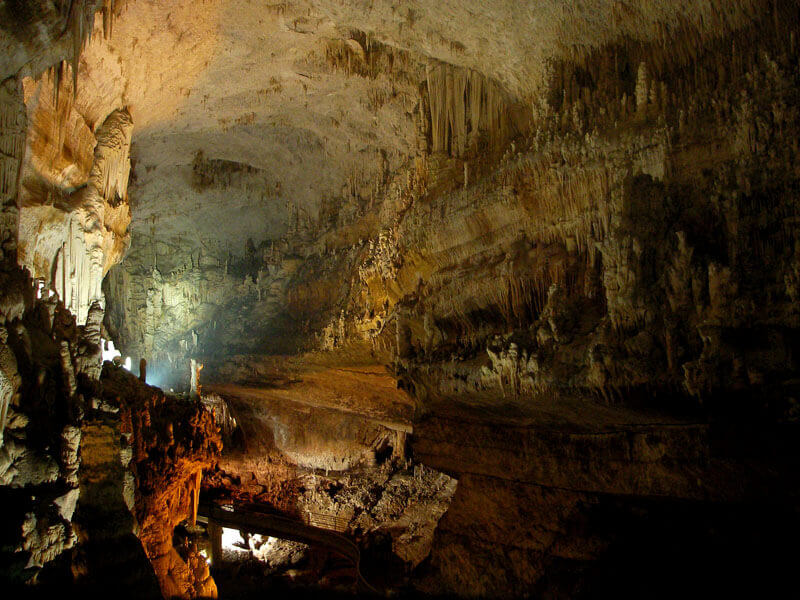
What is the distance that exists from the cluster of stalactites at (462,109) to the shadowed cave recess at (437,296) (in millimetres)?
40

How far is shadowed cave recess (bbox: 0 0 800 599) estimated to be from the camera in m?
6.04

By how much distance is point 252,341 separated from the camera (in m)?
14.3

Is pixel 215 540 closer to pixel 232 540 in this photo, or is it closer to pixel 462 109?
pixel 232 540

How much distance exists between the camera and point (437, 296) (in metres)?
9.41

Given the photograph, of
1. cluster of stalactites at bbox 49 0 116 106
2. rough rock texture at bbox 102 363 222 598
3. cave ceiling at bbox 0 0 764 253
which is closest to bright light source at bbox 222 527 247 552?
rough rock texture at bbox 102 363 222 598

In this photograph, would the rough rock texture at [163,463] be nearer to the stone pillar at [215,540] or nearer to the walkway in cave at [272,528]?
the walkway in cave at [272,528]

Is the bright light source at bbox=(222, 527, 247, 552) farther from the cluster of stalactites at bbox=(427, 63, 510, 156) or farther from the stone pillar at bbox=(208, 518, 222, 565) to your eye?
the cluster of stalactites at bbox=(427, 63, 510, 156)

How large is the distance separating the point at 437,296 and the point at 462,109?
3426 mm

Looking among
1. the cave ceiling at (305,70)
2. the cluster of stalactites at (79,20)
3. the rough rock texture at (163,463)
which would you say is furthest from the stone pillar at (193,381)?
the cluster of stalactites at (79,20)

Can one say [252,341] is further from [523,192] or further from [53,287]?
[523,192]

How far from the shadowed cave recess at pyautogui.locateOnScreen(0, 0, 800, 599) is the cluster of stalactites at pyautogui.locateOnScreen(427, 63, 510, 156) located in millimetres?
40

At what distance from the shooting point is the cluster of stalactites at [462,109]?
32.7ft

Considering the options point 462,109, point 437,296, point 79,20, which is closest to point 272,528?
point 437,296

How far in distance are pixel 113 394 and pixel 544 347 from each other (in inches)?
264
